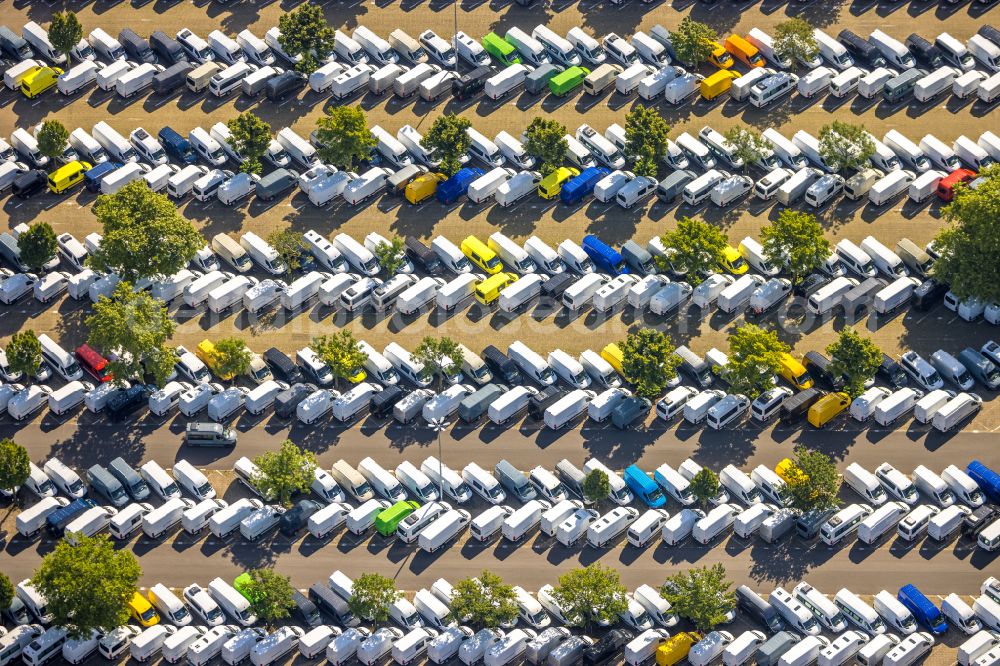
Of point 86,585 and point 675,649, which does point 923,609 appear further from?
point 86,585

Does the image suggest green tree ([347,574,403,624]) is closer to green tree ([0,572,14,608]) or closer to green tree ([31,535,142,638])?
green tree ([31,535,142,638])

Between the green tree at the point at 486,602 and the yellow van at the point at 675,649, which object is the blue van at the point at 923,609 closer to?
the yellow van at the point at 675,649

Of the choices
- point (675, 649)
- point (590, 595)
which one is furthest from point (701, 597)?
point (590, 595)

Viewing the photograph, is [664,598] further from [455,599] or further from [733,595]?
[455,599]

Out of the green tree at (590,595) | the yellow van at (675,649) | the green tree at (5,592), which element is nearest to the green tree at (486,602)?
the green tree at (590,595)

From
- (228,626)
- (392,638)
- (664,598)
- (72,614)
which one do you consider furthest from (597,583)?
(72,614)

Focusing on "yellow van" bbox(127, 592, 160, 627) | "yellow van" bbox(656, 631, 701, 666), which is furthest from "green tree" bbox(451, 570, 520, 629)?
"yellow van" bbox(127, 592, 160, 627)
